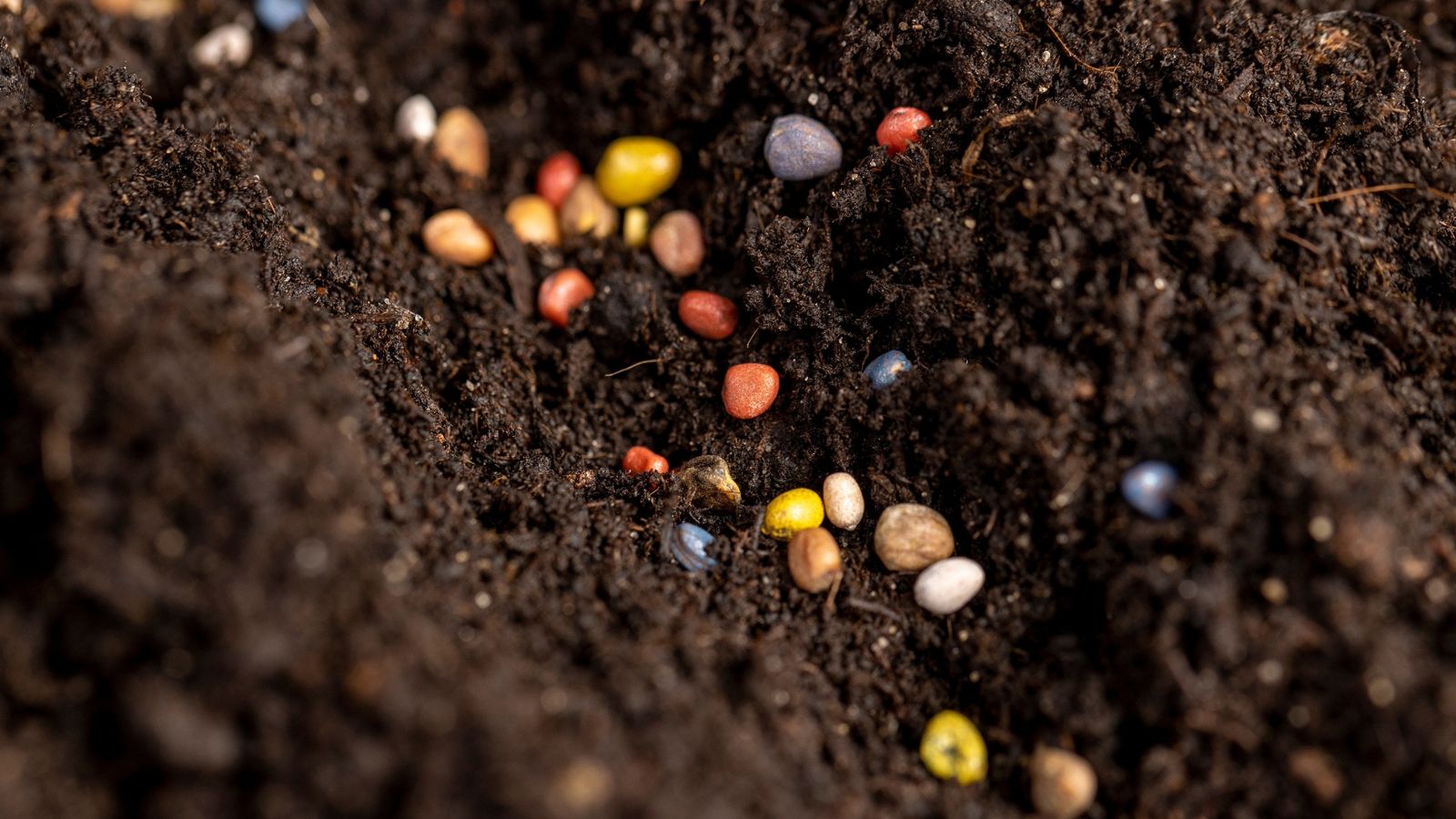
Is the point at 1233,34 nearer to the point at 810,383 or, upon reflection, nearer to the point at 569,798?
the point at 810,383

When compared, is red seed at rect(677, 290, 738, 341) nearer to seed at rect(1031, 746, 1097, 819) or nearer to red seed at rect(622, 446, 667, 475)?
red seed at rect(622, 446, 667, 475)

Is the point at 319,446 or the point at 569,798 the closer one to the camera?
the point at 569,798

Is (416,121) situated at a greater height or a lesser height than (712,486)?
greater

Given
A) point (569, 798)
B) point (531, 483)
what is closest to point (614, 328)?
point (531, 483)

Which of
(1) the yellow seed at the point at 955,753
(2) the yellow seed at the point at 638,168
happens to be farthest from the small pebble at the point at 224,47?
(1) the yellow seed at the point at 955,753

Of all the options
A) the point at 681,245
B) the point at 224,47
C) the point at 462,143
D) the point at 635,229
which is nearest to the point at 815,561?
the point at 681,245

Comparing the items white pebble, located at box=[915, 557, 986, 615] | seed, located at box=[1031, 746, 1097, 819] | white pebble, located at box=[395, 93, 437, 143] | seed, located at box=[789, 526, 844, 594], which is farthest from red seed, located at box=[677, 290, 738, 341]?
seed, located at box=[1031, 746, 1097, 819]

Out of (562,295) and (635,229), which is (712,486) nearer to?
(562,295)
